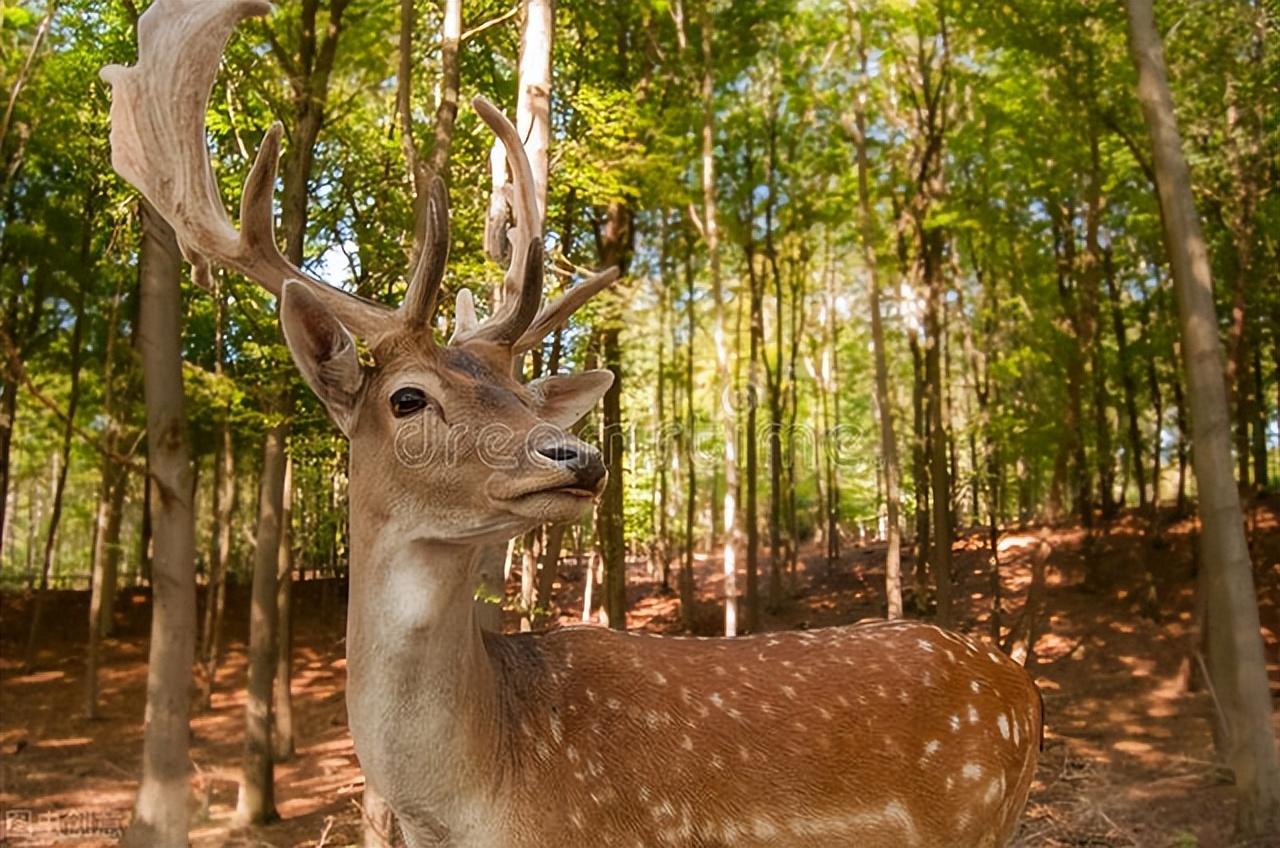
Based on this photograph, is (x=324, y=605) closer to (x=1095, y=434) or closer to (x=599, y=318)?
(x=599, y=318)

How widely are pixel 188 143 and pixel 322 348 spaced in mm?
1068

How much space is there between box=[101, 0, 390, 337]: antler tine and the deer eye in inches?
15.7

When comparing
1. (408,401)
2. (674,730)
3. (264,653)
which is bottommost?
(264,653)

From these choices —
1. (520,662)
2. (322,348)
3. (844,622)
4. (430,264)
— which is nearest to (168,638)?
(520,662)

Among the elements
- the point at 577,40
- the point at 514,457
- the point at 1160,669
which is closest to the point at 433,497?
the point at 514,457

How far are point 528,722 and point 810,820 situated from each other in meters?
0.98

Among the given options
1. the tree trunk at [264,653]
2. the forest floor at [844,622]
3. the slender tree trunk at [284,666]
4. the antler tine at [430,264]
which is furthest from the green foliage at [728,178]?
the antler tine at [430,264]

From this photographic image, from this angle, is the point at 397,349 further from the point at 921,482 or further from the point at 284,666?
the point at 921,482

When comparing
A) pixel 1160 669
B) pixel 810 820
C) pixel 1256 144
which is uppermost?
pixel 1256 144

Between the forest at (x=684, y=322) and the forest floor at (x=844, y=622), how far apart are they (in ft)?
0.32

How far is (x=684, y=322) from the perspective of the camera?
85.4ft

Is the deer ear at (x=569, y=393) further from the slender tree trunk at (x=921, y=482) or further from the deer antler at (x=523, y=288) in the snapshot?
the slender tree trunk at (x=921, y=482)

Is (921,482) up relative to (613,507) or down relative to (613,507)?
up

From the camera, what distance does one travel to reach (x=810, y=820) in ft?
11.2
